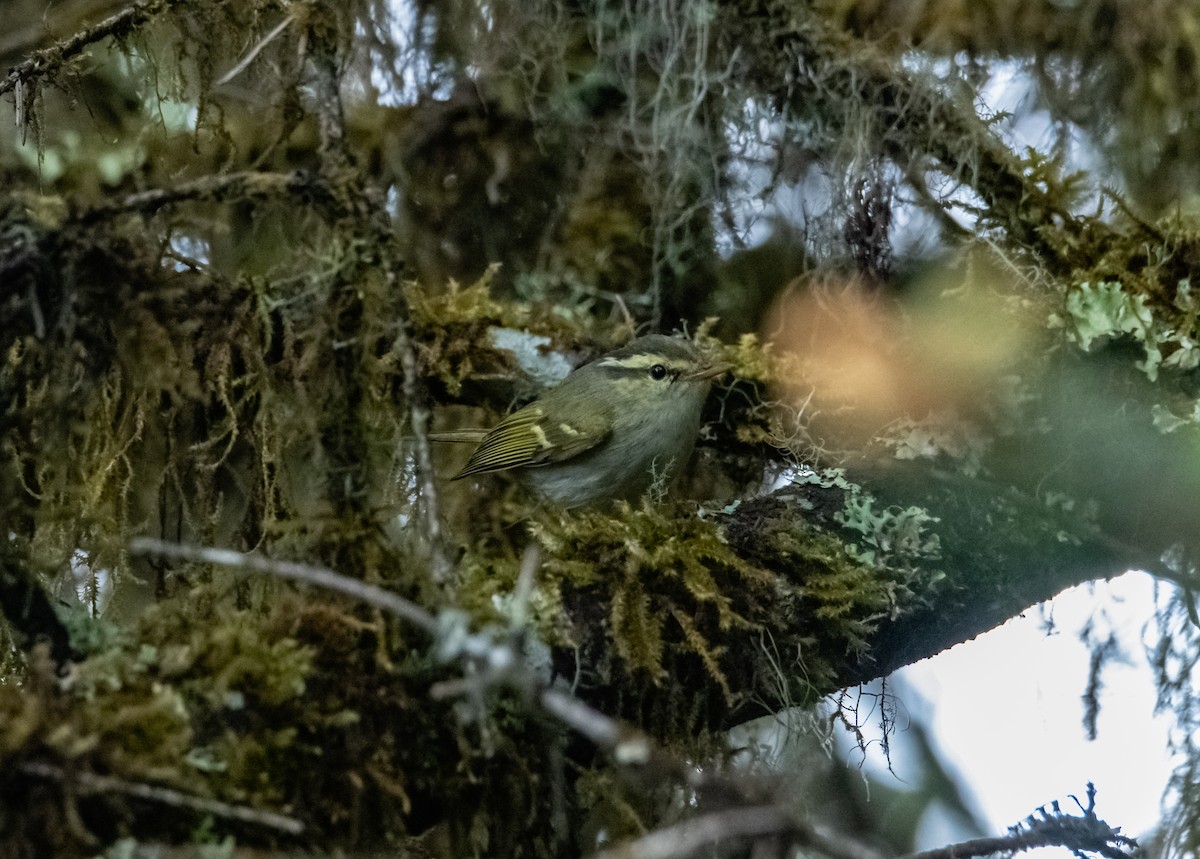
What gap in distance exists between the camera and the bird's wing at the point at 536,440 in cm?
384

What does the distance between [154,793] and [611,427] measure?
2370mm

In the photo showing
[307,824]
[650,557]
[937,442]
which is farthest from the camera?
[937,442]

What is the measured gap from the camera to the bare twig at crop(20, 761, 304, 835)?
1660mm

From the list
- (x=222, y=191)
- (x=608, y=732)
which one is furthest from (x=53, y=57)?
(x=608, y=732)

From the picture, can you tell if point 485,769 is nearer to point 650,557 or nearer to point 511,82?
point 650,557

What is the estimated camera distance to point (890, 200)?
3.67 metres

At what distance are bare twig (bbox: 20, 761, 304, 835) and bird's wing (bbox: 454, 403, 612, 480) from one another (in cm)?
212

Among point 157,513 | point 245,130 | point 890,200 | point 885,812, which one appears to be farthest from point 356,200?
point 885,812

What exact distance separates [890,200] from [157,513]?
2.54 meters

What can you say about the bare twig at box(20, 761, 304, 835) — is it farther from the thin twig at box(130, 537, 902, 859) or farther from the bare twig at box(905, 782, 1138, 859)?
the bare twig at box(905, 782, 1138, 859)

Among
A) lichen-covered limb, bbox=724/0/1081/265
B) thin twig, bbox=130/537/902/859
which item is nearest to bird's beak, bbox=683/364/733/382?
lichen-covered limb, bbox=724/0/1081/265

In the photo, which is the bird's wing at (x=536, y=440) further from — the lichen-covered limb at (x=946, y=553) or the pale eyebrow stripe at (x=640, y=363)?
the lichen-covered limb at (x=946, y=553)

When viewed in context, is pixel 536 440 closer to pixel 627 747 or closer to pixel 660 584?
pixel 660 584

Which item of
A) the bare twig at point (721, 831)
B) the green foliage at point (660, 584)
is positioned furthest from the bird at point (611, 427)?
the bare twig at point (721, 831)
